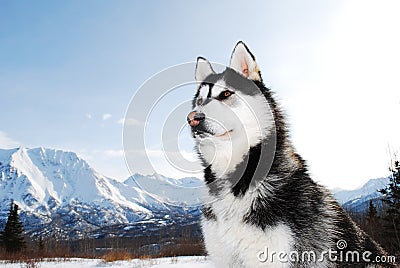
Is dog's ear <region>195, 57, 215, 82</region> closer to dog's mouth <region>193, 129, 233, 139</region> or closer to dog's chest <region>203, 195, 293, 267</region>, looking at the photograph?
dog's mouth <region>193, 129, 233, 139</region>

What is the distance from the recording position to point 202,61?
554 cm

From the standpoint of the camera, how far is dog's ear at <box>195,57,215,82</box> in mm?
5527

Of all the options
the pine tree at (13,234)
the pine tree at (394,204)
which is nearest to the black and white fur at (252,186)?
the pine tree at (394,204)

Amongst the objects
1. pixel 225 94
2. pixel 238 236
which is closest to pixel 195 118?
pixel 225 94

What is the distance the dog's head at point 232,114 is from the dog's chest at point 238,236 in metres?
0.63

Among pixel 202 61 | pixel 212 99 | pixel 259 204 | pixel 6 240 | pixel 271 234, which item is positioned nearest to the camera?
pixel 271 234

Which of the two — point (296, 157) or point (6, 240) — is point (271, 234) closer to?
point (296, 157)

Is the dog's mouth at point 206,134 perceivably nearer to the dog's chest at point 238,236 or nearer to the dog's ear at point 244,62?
the dog's chest at point 238,236

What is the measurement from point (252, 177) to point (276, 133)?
78 cm

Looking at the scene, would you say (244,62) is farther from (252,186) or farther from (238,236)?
(238,236)

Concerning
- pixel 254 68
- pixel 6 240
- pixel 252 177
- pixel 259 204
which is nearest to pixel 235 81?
pixel 254 68

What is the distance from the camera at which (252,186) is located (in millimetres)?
4543

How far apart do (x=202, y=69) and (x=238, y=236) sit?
2792 mm

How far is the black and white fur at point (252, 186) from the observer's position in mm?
4148
